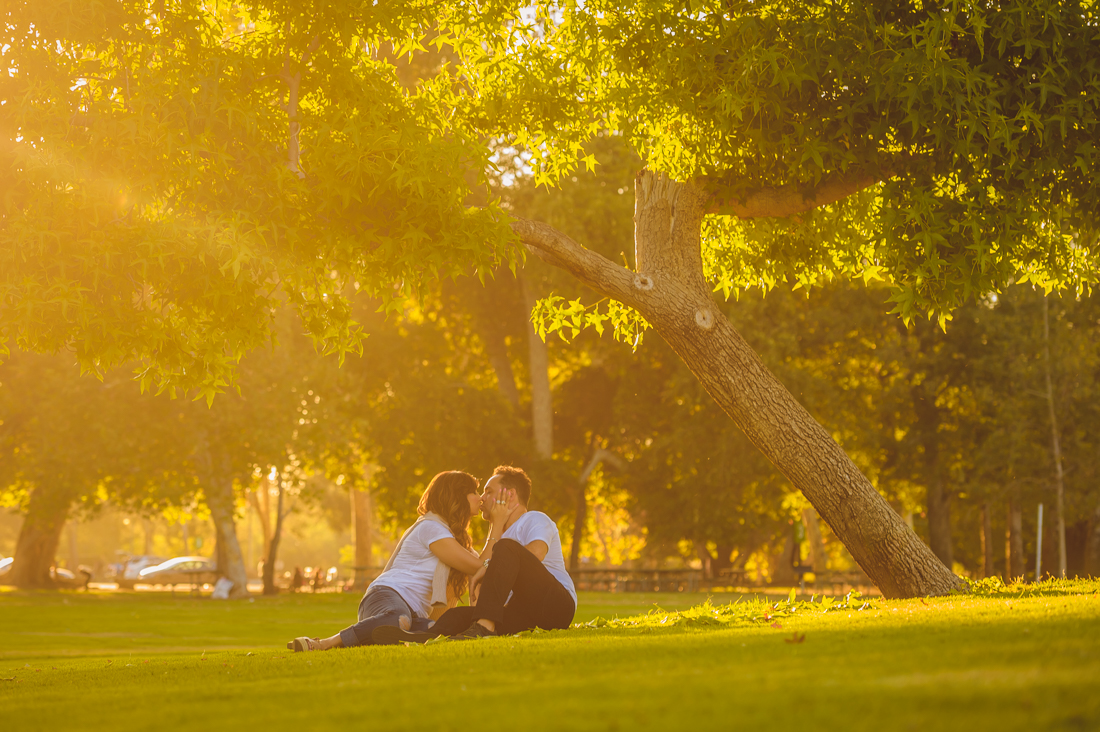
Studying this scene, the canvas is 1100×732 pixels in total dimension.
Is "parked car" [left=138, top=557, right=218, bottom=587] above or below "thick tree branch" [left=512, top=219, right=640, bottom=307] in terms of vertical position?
below

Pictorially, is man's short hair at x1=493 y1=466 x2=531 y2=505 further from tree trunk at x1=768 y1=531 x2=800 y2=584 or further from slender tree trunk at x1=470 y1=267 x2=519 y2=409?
tree trunk at x1=768 y1=531 x2=800 y2=584

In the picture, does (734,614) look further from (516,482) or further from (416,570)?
(416,570)

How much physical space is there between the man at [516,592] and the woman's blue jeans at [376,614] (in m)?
0.07

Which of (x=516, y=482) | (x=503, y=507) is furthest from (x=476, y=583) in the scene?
(x=516, y=482)

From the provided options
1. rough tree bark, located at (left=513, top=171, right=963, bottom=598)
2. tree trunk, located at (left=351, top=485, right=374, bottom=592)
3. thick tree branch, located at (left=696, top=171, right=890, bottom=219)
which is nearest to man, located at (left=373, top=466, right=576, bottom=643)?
Answer: rough tree bark, located at (left=513, top=171, right=963, bottom=598)

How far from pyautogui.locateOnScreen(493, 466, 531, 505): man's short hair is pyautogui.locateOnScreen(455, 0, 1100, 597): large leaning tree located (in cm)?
306

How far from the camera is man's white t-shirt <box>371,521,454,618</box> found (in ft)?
27.9

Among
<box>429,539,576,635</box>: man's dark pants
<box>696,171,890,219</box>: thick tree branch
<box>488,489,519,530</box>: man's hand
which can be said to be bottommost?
<box>429,539,576,635</box>: man's dark pants

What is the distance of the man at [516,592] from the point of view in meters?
8.05

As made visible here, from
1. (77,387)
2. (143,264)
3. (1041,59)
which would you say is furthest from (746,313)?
(143,264)

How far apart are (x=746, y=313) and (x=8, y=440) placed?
77.3ft

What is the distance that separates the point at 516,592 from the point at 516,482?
3.45 feet

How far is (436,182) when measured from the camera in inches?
366

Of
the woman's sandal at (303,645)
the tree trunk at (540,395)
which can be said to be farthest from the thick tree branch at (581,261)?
the tree trunk at (540,395)
